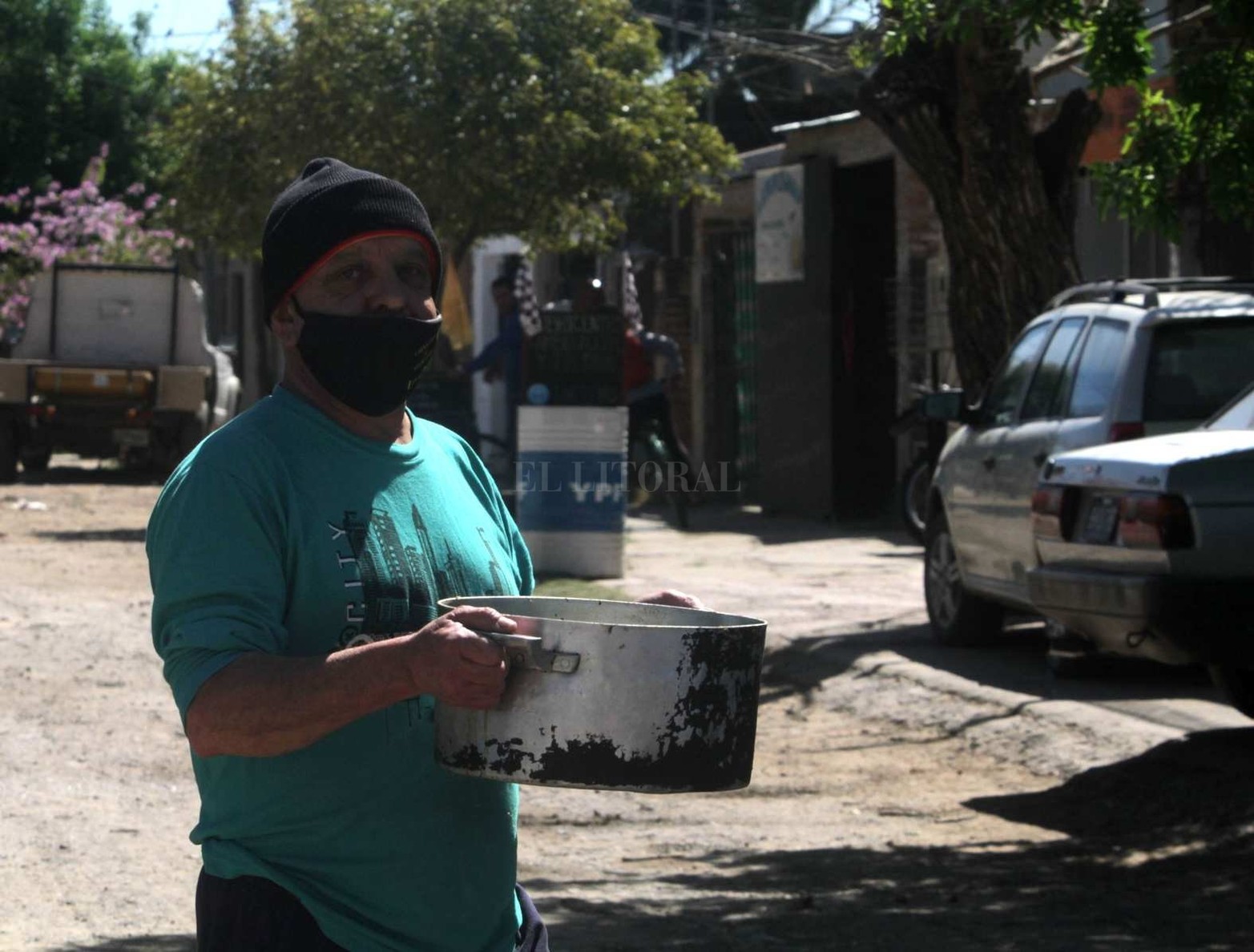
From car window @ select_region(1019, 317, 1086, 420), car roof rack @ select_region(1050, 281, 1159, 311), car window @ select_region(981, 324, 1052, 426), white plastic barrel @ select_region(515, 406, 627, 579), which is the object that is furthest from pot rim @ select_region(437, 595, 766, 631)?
white plastic barrel @ select_region(515, 406, 627, 579)

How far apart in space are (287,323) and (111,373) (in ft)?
68.8

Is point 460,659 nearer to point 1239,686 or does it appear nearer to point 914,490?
point 1239,686

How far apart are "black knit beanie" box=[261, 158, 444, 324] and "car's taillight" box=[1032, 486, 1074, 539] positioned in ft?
17.3

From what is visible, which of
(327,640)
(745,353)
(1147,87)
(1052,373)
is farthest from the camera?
(745,353)

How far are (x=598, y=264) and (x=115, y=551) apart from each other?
444 inches

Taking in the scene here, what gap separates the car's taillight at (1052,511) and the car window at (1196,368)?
148 centimetres

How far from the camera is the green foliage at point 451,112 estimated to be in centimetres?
1747

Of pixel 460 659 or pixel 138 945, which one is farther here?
pixel 138 945

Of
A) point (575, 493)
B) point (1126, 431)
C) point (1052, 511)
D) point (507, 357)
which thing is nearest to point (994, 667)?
point (1126, 431)

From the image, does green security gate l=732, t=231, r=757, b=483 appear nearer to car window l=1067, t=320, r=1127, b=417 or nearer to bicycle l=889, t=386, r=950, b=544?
bicycle l=889, t=386, r=950, b=544

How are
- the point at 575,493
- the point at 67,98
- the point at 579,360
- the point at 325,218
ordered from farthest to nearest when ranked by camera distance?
the point at 67,98 < the point at 579,360 < the point at 575,493 < the point at 325,218

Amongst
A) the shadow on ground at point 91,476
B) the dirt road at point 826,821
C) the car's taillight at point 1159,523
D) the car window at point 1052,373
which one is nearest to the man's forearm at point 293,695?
the dirt road at point 826,821

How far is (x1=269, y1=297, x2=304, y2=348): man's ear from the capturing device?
109 inches

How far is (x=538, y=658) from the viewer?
243 cm
